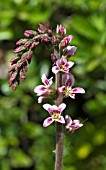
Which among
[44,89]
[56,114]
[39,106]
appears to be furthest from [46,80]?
[39,106]

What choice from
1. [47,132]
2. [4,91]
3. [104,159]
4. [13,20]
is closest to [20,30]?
[13,20]

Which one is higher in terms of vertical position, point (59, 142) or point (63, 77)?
point (63, 77)

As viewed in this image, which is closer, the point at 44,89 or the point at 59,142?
the point at 59,142

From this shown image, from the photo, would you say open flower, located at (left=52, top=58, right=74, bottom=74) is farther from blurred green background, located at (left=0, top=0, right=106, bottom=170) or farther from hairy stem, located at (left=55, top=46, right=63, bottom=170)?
blurred green background, located at (left=0, top=0, right=106, bottom=170)

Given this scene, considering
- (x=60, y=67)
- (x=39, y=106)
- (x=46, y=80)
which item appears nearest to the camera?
(x=60, y=67)

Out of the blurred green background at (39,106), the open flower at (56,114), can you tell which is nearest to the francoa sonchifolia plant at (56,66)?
the open flower at (56,114)

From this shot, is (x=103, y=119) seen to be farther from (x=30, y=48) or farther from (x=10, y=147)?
(x=30, y=48)

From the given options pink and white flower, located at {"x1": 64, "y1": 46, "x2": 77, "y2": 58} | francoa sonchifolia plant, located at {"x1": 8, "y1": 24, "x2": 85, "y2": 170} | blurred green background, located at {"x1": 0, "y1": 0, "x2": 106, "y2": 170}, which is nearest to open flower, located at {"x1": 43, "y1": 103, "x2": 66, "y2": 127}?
francoa sonchifolia plant, located at {"x1": 8, "y1": 24, "x2": 85, "y2": 170}

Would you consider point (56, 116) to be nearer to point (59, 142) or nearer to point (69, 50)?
point (59, 142)
